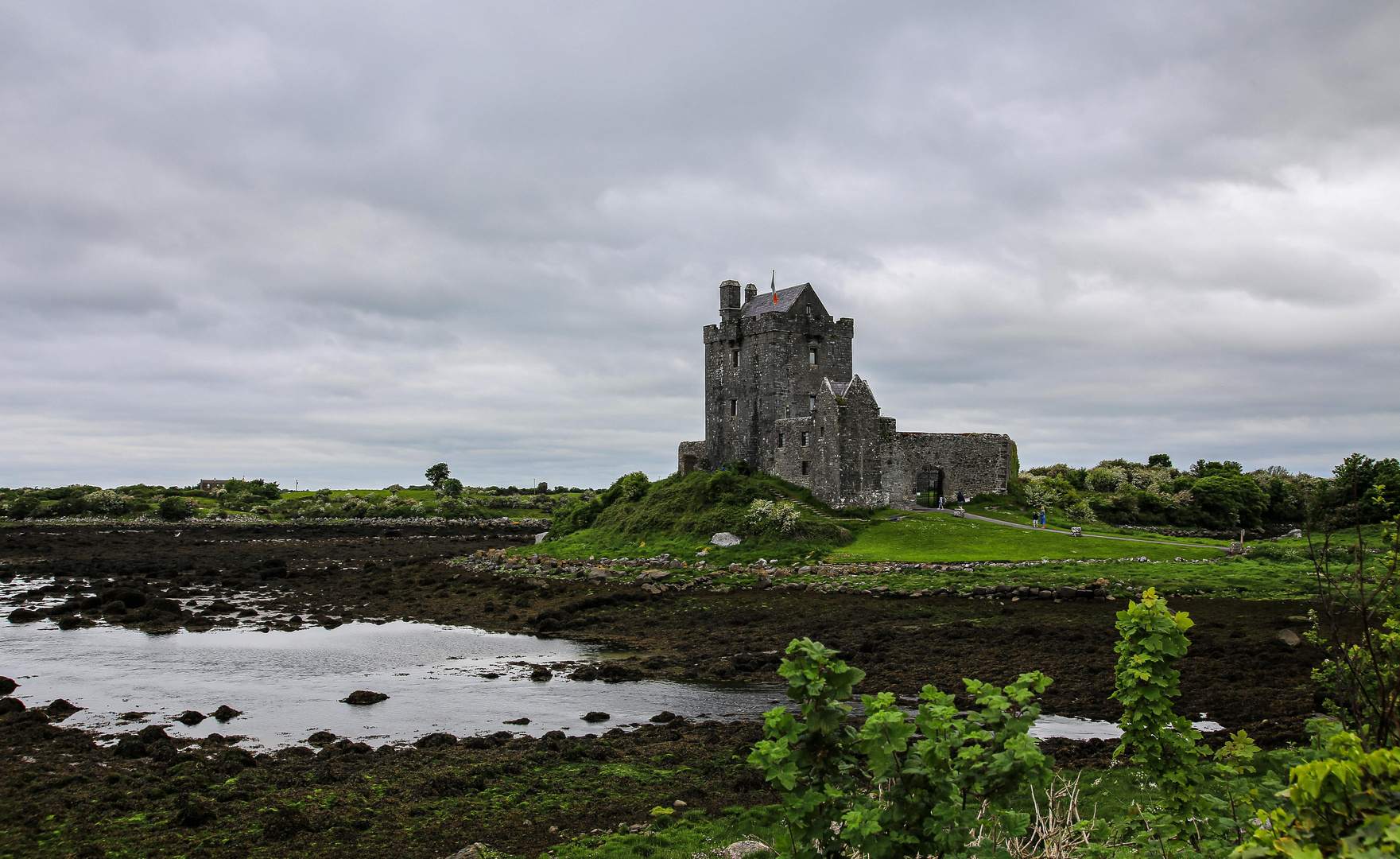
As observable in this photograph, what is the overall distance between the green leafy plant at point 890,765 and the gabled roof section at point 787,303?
43759 mm

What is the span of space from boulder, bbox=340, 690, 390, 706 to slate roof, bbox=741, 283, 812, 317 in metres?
34.9

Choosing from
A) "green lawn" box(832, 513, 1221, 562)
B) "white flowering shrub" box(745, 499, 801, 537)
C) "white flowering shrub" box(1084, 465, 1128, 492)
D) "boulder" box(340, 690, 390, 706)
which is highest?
"white flowering shrub" box(1084, 465, 1128, 492)

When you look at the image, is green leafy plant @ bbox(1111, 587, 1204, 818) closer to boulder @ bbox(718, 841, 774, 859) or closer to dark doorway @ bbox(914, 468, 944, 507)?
boulder @ bbox(718, 841, 774, 859)

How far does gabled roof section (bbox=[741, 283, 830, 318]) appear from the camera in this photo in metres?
48.5

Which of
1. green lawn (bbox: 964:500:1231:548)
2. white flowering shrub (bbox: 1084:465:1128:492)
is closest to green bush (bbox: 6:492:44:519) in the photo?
green lawn (bbox: 964:500:1231:548)

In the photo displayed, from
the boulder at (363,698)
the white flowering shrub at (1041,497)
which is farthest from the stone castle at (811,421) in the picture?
the boulder at (363,698)

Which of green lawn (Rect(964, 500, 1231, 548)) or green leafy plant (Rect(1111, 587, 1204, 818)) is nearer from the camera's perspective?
green leafy plant (Rect(1111, 587, 1204, 818))

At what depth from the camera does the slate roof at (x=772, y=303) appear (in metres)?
48.6

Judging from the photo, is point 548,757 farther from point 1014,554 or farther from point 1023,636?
point 1014,554

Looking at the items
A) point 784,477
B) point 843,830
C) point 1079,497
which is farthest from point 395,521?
point 843,830

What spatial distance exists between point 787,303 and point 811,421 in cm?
767

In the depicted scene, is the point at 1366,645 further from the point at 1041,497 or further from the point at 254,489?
the point at 254,489

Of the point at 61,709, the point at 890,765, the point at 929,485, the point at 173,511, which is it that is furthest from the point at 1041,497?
the point at 173,511

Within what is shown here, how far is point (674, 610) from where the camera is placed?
2841 centimetres
